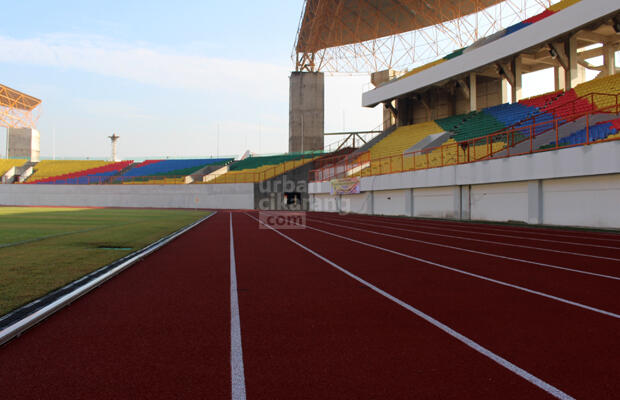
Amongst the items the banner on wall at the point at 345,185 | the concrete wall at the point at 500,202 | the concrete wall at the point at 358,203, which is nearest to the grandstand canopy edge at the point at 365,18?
the banner on wall at the point at 345,185

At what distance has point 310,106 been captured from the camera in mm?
46188

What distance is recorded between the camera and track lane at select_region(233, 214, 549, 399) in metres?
2.55

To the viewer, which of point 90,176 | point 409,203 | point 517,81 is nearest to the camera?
point 409,203

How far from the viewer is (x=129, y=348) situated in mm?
3244

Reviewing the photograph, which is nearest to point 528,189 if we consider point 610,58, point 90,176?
point 610,58

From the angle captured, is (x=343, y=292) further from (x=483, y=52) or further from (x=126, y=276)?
(x=483, y=52)

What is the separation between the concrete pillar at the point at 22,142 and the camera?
2371 inches

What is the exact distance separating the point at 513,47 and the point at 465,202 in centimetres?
1183

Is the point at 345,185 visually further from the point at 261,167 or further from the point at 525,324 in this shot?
the point at 525,324

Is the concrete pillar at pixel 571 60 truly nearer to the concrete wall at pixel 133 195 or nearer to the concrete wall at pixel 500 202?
the concrete wall at pixel 500 202

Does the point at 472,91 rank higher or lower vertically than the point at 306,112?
lower

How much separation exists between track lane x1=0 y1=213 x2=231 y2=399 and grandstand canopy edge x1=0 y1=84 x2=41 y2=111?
225 feet

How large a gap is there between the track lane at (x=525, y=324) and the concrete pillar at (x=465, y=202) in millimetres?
13657

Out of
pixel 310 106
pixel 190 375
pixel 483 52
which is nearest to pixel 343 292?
pixel 190 375
